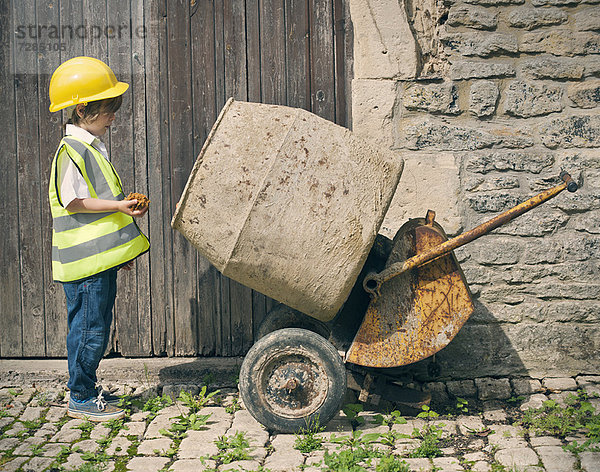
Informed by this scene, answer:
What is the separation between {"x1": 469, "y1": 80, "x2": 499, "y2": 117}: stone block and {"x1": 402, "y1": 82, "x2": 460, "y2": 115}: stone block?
0.31 feet

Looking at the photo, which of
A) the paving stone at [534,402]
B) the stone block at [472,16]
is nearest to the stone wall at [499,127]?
the stone block at [472,16]

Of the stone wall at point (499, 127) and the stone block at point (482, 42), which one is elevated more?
the stone block at point (482, 42)

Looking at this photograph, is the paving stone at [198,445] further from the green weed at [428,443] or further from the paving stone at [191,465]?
the green weed at [428,443]

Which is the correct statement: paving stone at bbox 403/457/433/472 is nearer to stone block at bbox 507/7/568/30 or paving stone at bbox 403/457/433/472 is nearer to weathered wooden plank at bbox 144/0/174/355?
weathered wooden plank at bbox 144/0/174/355

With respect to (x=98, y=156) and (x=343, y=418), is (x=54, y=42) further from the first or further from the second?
(x=343, y=418)

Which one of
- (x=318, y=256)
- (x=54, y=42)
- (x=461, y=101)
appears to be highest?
(x=54, y=42)

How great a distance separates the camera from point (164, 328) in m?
4.58

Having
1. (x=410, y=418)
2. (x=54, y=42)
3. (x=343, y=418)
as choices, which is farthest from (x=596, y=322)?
(x=54, y=42)

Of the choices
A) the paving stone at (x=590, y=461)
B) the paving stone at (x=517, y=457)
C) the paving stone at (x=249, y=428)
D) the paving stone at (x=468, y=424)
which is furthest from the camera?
the paving stone at (x=468, y=424)

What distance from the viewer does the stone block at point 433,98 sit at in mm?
4176

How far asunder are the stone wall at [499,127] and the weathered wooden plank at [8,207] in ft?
7.06

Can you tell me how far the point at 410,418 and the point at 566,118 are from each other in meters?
1.96

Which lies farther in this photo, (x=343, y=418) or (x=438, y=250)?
(x=343, y=418)

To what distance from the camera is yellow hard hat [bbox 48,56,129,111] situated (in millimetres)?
3717
